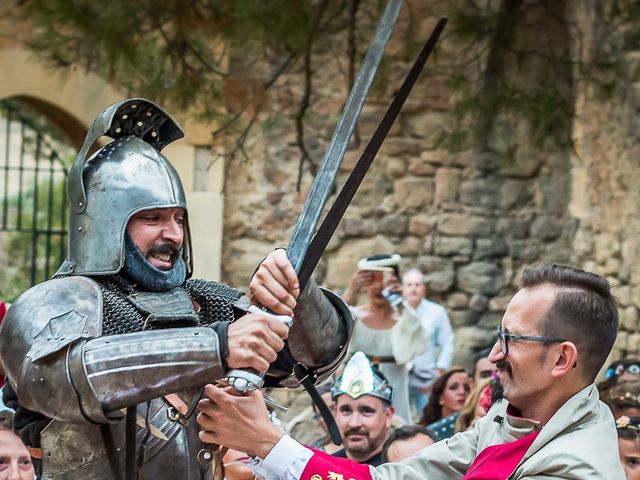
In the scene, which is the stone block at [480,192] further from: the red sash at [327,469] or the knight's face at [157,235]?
the red sash at [327,469]

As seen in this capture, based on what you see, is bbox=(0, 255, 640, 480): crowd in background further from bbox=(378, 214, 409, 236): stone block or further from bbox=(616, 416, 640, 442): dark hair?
bbox=(378, 214, 409, 236): stone block

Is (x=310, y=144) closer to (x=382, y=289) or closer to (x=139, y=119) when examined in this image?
(x=382, y=289)

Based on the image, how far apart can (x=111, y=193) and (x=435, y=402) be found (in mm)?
3595

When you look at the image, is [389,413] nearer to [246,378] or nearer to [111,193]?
[111,193]

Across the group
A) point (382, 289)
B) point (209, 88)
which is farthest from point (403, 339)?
point (209, 88)

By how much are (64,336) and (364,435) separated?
2555 millimetres

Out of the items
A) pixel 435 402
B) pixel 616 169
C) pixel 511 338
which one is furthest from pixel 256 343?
pixel 616 169

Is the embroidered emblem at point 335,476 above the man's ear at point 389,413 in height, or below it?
above

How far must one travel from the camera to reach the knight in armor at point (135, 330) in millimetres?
3012

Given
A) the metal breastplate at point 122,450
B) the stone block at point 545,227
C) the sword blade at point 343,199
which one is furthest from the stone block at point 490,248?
the sword blade at point 343,199

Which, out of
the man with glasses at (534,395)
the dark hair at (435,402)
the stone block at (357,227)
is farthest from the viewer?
the stone block at (357,227)

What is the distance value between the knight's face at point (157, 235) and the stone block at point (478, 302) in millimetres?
5952

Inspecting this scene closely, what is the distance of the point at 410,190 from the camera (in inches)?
362

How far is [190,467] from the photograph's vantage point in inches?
135
